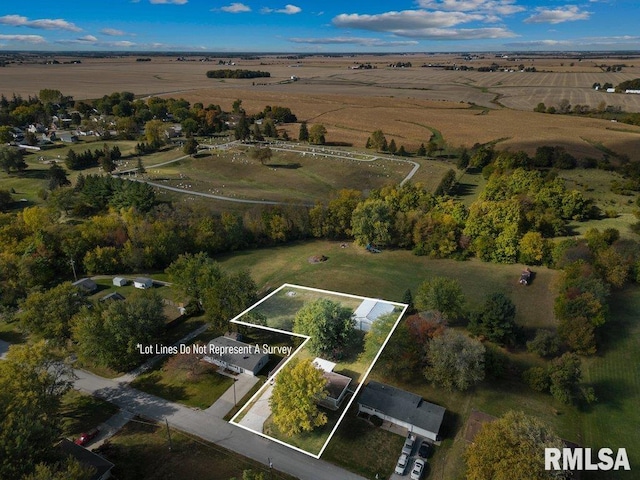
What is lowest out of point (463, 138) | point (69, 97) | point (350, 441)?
point (350, 441)

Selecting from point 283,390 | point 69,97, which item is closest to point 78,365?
point 283,390

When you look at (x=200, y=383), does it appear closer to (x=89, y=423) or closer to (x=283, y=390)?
(x=89, y=423)

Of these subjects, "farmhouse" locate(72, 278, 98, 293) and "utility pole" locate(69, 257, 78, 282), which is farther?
"utility pole" locate(69, 257, 78, 282)

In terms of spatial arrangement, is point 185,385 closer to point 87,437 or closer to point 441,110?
point 87,437

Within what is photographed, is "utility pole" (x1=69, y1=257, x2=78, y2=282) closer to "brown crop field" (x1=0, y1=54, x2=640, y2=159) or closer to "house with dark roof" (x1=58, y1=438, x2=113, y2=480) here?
"house with dark roof" (x1=58, y1=438, x2=113, y2=480)

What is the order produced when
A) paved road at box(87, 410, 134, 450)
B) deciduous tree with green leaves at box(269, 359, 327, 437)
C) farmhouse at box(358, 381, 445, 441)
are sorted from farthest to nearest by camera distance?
1. farmhouse at box(358, 381, 445, 441)
2. paved road at box(87, 410, 134, 450)
3. deciduous tree with green leaves at box(269, 359, 327, 437)

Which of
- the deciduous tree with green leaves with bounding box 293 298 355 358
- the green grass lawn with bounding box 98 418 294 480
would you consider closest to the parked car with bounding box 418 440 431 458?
the deciduous tree with green leaves with bounding box 293 298 355 358

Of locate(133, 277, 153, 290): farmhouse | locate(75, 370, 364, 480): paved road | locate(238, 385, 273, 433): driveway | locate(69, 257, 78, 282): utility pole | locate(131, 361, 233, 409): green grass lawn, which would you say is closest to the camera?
locate(75, 370, 364, 480): paved road
